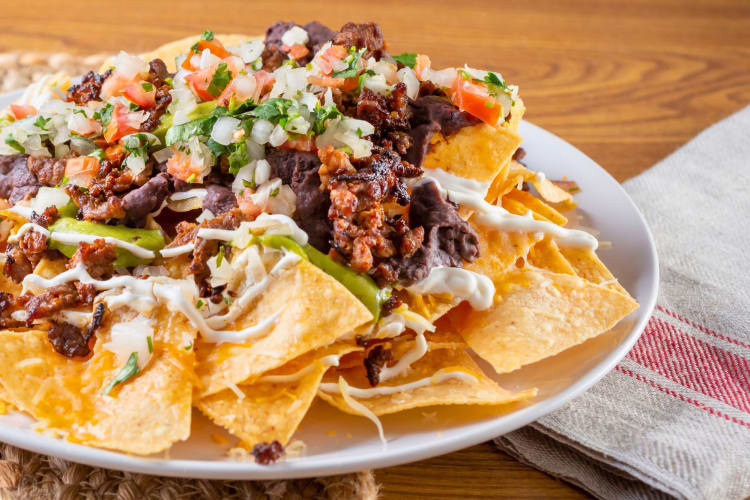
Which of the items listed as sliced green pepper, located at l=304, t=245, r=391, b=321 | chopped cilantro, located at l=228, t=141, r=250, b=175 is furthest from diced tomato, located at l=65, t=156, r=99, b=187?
sliced green pepper, located at l=304, t=245, r=391, b=321

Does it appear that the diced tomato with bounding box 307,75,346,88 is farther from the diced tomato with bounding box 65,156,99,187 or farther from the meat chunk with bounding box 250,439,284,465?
the meat chunk with bounding box 250,439,284,465

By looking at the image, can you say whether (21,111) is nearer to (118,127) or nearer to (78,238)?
(118,127)

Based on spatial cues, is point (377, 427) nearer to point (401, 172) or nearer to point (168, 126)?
point (401, 172)

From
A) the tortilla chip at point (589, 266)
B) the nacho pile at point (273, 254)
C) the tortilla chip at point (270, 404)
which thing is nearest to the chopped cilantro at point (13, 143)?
the nacho pile at point (273, 254)

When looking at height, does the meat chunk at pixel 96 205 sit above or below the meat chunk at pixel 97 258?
above

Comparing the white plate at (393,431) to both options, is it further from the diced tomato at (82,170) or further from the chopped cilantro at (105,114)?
the chopped cilantro at (105,114)

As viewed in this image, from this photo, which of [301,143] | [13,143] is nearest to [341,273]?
[301,143]
